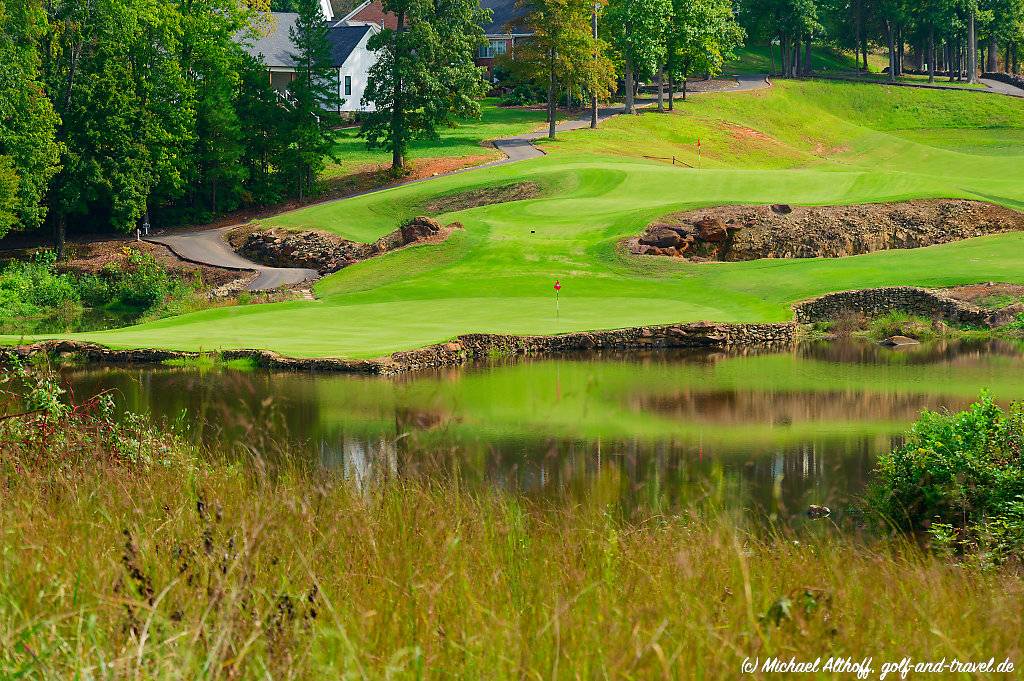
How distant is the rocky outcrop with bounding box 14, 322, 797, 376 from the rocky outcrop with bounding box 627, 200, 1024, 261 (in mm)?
9590

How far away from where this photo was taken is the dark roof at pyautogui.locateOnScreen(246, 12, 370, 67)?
291 ft

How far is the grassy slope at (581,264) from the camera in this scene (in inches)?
1427

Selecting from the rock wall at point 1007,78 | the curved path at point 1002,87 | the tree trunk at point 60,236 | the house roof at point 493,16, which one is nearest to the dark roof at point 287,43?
the house roof at point 493,16

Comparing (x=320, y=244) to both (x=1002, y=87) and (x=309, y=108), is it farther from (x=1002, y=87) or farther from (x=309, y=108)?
(x=1002, y=87)

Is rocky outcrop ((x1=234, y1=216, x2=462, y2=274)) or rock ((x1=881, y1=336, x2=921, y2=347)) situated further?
rocky outcrop ((x1=234, y1=216, x2=462, y2=274))

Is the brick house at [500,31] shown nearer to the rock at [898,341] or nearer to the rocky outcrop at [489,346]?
the rocky outcrop at [489,346]

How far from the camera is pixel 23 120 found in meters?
49.0

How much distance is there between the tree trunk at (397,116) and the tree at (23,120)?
19921 millimetres

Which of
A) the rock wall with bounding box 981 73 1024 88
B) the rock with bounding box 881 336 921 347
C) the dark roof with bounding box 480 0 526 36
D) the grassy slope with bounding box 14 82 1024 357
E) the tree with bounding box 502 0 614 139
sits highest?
the dark roof with bounding box 480 0 526 36

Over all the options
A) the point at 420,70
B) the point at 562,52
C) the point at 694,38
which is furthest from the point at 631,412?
the point at 694,38

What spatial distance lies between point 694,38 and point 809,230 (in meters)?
47.1

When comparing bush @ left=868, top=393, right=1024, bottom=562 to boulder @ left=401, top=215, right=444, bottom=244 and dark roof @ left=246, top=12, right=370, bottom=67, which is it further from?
dark roof @ left=246, top=12, right=370, bottom=67

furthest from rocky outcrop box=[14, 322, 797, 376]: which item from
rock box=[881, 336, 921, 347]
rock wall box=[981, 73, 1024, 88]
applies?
rock wall box=[981, 73, 1024, 88]

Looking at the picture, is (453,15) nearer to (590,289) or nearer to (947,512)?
(590,289)
